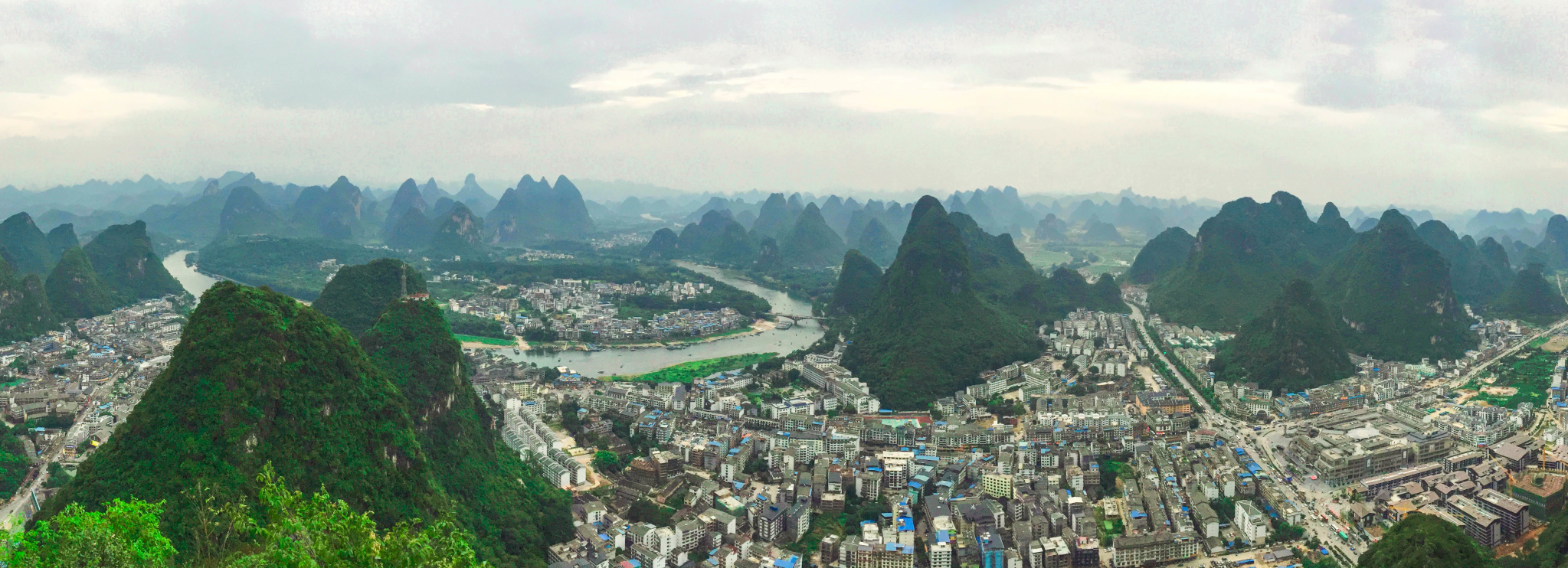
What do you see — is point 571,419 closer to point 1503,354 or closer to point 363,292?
point 363,292

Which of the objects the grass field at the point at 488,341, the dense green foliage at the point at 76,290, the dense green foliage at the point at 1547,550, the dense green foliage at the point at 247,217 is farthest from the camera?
the dense green foliage at the point at 247,217

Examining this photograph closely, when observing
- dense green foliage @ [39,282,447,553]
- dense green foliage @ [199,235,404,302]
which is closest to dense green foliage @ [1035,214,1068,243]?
dense green foliage @ [199,235,404,302]

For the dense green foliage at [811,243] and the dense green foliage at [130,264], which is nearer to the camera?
the dense green foliage at [130,264]

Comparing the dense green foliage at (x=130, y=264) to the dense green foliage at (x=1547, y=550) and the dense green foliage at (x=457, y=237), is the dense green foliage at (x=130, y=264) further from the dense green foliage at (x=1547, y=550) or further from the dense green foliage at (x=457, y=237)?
the dense green foliage at (x=1547, y=550)

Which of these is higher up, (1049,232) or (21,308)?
(1049,232)

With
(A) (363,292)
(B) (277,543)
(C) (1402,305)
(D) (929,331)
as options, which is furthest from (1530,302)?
(B) (277,543)

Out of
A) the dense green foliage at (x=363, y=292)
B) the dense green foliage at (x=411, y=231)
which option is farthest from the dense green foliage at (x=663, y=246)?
the dense green foliage at (x=363, y=292)
